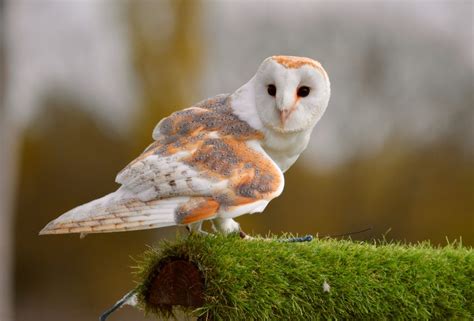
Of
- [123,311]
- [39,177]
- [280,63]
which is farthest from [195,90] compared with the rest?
[280,63]

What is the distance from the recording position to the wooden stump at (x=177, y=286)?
2.62 m

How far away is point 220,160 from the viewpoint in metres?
2.71

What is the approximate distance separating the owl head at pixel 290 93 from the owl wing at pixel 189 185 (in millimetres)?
92

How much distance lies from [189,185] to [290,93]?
474mm

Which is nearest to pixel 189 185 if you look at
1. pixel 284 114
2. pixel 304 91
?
pixel 284 114

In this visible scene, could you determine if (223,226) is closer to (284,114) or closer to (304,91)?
(284,114)

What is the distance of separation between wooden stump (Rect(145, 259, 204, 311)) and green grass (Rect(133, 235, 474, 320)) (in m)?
0.03

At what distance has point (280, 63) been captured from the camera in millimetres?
2809

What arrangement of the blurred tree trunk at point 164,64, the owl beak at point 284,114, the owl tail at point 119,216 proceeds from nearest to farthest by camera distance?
the owl tail at point 119,216 → the owl beak at point 284,114 → the blurred tree trunk at point 164,64

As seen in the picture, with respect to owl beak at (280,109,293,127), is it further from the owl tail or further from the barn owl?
the owl tail

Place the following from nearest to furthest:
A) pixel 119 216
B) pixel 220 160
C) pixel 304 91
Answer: pixel 119 216 < pixel 220 160 < pixel 304 91

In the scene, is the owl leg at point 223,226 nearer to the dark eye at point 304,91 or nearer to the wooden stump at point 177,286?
the wooden stump at point 177,286

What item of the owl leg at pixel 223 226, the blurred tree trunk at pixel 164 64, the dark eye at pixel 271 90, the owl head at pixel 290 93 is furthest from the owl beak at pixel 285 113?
the blurred tree trunk at pixel 164 64

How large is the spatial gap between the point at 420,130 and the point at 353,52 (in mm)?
1300
